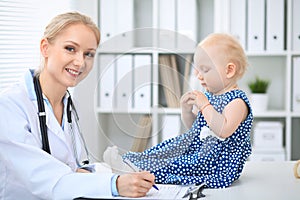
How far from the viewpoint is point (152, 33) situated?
1.44m

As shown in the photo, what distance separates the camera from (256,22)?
11.3 ft

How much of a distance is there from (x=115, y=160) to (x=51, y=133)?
251mm

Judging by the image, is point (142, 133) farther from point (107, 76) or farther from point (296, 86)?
point (296, 86)

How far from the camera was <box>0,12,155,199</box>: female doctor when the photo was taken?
1515mm

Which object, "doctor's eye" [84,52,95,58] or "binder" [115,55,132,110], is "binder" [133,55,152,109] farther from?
"doctor's eye" [84,52,95,58]

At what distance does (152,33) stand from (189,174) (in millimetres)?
526

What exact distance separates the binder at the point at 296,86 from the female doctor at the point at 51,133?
209cm

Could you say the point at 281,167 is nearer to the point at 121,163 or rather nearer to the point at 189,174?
the point at 189,174

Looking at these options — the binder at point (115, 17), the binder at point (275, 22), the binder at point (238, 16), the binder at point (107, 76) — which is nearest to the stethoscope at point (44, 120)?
the binder at point (107, 76)

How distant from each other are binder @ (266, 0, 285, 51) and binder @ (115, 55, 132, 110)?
2145 mm

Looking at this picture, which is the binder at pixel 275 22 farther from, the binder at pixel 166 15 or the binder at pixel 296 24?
the binder at pixel 166 15

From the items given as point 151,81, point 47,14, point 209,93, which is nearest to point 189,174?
point 209,93

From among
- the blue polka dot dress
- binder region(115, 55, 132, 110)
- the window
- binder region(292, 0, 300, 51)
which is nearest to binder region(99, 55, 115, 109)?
binder region(115, 55, 132, 110)

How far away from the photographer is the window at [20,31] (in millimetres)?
2637
